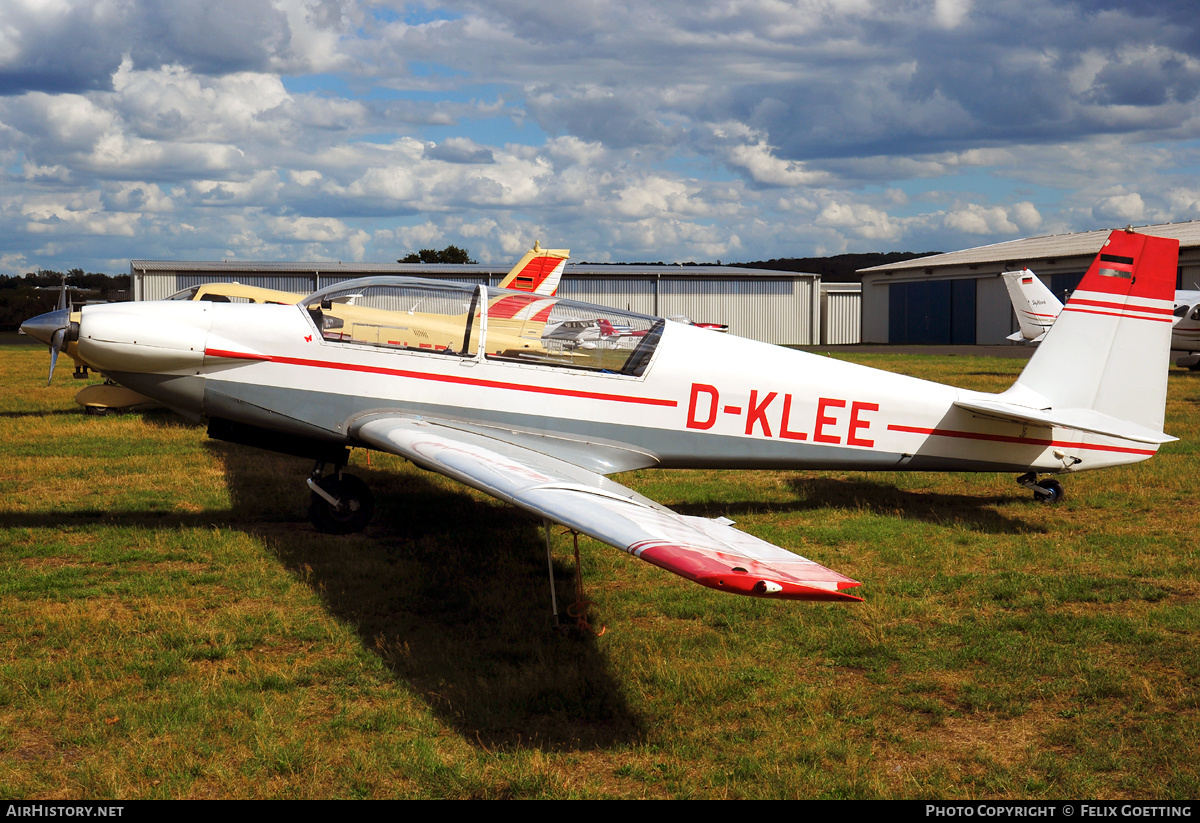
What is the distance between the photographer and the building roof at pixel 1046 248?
147 feet

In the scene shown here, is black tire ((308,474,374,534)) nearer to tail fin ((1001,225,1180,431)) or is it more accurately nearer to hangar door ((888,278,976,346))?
tail fin ((1001,225,1180,431))

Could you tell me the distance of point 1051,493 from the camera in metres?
8.42

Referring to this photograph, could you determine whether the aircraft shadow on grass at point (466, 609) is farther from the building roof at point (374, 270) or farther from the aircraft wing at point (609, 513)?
the building roof at point (374, 270)

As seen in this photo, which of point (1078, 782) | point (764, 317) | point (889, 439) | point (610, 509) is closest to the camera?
point (1078, 782)

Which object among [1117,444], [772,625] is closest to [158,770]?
[772,625]

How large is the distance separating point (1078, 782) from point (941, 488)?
6.15 metres

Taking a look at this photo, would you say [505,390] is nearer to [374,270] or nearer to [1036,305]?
[1036,305]

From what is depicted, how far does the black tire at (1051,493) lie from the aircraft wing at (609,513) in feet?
16.1

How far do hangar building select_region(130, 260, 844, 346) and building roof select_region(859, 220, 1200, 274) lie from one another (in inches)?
304

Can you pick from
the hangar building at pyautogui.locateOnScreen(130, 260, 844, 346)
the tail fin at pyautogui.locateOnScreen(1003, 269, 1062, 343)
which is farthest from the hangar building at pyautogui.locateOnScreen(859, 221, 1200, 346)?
the tail fin at pyautogui.locateOnScreen(1003, 269, 1062, 343)

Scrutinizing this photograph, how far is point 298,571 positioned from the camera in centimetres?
635

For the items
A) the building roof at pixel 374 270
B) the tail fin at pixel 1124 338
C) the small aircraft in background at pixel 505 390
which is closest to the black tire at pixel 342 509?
the small aircraft in background at pixel 505 390
